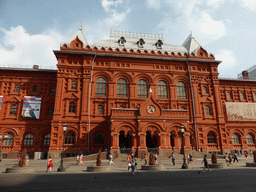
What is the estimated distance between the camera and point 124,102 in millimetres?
33062

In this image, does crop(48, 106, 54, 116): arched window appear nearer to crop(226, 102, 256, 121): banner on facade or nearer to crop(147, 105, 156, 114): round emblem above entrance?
crop(147, 105, 156, 114): round emblem above entrance

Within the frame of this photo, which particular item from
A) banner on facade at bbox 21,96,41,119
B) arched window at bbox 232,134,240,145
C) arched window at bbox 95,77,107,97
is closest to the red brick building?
arched window at bbox 95,77,107,97

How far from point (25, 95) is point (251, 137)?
46451 millimetres

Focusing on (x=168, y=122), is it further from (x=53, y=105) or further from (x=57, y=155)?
(x=53, y=105)

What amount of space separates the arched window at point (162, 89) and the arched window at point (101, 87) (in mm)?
10645

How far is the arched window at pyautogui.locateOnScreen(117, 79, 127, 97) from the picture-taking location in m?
33.7

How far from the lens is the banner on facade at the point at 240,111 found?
37228 mm

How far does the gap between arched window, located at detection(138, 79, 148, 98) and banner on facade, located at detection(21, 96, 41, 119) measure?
62.5 feet

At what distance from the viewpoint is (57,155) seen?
93.7ft

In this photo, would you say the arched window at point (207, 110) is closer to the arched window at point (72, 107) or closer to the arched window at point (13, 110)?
the arched window at point (72, 107)

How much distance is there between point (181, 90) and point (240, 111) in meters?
14.3

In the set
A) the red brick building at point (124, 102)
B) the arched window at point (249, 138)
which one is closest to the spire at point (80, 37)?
the red brick building at point (124, 102)

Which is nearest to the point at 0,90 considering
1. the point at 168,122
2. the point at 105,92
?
the point at 105,92

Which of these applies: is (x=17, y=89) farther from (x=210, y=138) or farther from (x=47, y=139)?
(x=210, y=138)
